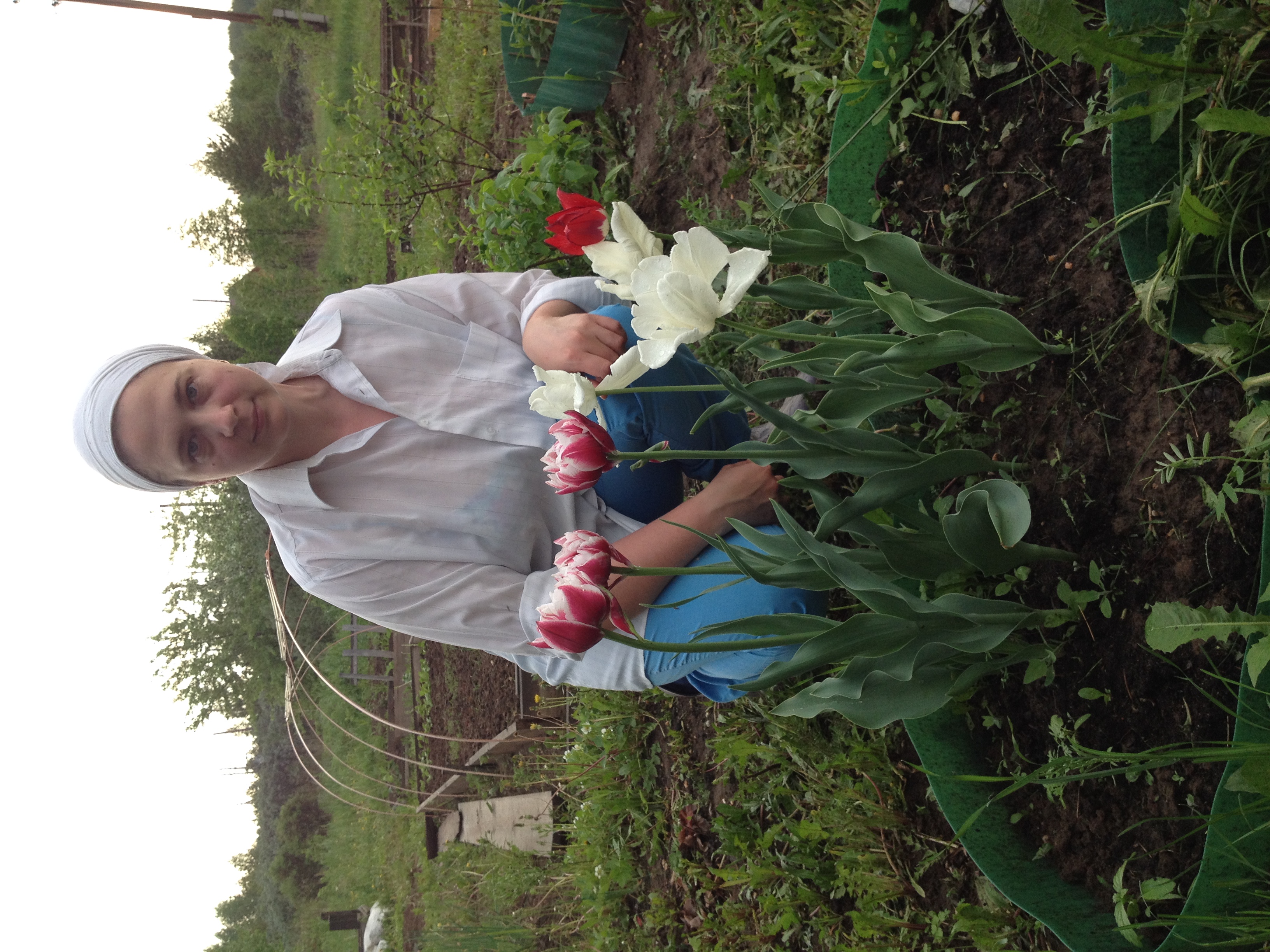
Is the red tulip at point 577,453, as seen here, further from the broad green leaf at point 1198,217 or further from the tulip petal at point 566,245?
the broad green leaf at point 1198,217

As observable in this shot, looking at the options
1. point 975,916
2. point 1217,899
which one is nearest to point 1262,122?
point 1217,899

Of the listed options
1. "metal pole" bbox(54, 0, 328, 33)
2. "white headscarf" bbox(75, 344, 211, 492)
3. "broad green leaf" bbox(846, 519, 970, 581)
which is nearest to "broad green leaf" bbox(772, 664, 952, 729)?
"broad green leaf" bbox(846, 519, 970, 581)

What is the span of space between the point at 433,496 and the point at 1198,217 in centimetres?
132

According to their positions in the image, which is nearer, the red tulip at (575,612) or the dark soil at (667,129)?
the red tulip at (575,612)

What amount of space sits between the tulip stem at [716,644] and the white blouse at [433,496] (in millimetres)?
556

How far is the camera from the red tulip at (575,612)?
1024 mm

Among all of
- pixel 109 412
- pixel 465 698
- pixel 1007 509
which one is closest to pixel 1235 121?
pixel 1007 509

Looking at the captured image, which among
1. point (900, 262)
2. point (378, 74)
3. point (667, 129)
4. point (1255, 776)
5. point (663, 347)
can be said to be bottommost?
point (1255, 776)

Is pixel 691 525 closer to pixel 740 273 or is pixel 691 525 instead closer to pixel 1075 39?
pixel 740 273

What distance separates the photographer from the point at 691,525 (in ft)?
5.26

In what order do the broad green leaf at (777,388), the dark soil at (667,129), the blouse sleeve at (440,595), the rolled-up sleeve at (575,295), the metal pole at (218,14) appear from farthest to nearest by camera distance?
the metal pole at (218,14) < the dark soil at (667,129) < the rolled-up sleeve at (575,295) < the blouse sleeve at (440,595) < the broad green leaf at (777,388)

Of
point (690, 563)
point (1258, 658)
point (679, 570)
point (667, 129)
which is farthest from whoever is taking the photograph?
point (667, 129)

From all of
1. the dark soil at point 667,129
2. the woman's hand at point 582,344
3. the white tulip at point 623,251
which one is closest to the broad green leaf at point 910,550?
the white tulip at point 623,251

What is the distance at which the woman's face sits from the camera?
1614 millimetres
